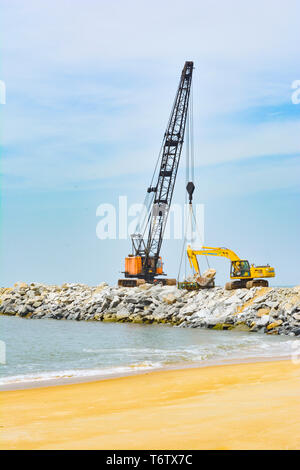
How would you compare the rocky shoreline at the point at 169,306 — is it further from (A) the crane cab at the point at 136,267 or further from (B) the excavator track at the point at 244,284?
(A) the crane cab at the point at 136,267

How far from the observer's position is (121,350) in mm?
27969

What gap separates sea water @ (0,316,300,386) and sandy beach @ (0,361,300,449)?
3.47 m

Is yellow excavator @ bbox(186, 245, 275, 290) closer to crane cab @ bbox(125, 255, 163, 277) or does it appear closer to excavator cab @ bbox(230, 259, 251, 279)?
excavator cab @ bbox(230, 259, 251, 279)

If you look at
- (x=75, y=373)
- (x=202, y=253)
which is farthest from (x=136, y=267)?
(x=75, y=373)

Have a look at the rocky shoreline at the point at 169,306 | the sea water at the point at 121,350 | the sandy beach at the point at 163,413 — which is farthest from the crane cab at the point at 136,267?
the sandy beach at the point at 163,413

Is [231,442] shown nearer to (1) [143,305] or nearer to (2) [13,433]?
(2) [13,433]

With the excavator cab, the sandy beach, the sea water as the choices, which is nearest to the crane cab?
the excavator cab

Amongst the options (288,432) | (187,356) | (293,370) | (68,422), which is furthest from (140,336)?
(288,432)

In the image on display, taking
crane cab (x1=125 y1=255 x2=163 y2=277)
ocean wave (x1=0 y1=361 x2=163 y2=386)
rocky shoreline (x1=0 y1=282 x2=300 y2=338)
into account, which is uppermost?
crane cab (x1=125 y1=255 x2=163 y2=277)

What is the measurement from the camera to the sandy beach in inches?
316

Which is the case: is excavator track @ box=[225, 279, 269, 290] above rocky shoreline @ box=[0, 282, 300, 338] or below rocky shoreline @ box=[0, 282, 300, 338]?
above

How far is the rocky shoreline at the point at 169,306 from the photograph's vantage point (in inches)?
1574

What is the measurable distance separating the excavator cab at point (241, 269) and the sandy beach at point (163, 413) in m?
37.4
